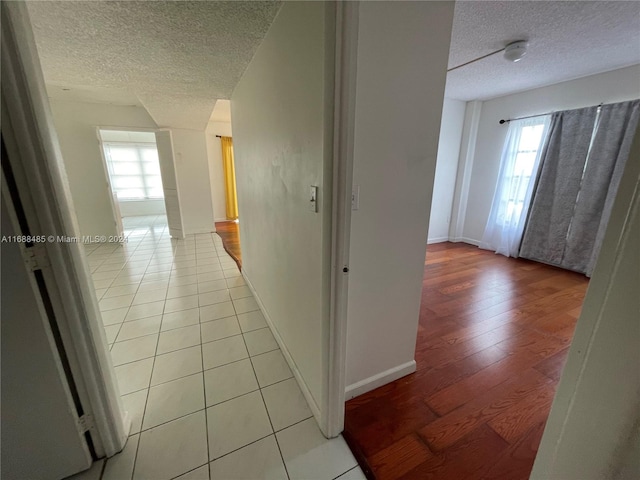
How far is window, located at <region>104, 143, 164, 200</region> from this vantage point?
6.97 metres

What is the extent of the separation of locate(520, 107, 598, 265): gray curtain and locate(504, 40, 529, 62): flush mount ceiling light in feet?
5.05

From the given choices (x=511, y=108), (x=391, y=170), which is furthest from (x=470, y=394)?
(x=511, y=108)

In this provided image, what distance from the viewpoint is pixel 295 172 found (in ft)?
4.48

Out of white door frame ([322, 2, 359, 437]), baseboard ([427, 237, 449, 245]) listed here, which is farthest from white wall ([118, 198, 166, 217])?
white door frame ([322, 2, 359, 437])

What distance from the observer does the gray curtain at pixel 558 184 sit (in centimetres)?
324

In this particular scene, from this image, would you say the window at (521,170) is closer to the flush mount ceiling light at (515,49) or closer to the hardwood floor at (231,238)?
the flush mount ceiling light at (515,49)

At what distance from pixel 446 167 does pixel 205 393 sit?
4.73m

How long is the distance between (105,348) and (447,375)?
6.43 feet

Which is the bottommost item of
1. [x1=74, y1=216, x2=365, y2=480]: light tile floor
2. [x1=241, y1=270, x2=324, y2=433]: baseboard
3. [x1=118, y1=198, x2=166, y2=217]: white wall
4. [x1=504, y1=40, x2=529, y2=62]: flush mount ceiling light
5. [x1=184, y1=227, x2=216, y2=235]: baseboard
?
[x1=74, y1=216, x2=365, y2=480]: light tile floor

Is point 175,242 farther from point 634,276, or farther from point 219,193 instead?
point 634,276

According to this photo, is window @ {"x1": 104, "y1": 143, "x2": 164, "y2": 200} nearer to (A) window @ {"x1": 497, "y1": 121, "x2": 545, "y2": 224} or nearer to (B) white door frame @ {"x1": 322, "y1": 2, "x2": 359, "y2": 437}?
(B) white door frame @ {"x1": 322, "y1": 2, "x2": 359, "y2": 437}

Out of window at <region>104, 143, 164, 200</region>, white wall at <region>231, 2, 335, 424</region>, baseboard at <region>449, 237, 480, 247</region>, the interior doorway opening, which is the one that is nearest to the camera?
white wall at <region>231, 2, 335, 424</region>

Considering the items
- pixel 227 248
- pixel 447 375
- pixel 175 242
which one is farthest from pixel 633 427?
pixel 175 242

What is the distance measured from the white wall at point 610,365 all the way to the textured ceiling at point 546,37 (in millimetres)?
2232
